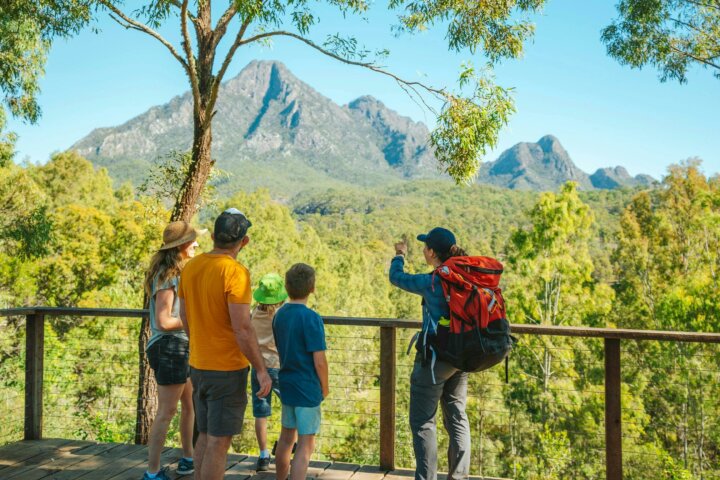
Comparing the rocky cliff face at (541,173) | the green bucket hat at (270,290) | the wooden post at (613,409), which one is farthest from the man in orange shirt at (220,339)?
the rocky cliff face at (541,173)

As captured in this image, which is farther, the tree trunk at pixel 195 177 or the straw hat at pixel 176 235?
the tree trunk at pixel 195 177

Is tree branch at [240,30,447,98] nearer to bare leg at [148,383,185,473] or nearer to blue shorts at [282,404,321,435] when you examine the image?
bare leg at [148,383,185,473]

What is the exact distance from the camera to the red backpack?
295cm

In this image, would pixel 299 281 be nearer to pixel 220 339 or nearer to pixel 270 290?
pixel 220 339

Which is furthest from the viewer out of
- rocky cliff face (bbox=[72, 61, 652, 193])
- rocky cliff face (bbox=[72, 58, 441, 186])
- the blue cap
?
rocky cliff face (bbox=[72, 61, 652, 193])

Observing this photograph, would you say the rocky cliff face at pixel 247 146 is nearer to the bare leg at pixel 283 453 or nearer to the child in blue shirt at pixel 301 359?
the bare leg at pixel 283 453

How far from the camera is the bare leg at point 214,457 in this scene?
2.86 metres

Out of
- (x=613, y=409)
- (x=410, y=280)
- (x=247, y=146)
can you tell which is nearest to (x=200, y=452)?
(x=410, y=280)

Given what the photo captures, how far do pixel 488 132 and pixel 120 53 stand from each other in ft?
51.4

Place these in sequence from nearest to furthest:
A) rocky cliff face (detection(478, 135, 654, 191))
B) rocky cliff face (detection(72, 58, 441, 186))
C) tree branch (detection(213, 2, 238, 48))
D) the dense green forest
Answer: tree branch (detection(213, 2, 238, 48)), the dense green forest, rocky cliff face (detection(72, 58, 441, 186)), rocky cliff face (detection(478, 135, 654, 191))

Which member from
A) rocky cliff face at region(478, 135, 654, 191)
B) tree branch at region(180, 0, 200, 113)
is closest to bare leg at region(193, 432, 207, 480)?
tree branch at region(180, 0, 200, 113)

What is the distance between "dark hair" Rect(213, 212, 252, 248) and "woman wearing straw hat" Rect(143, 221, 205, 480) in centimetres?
53

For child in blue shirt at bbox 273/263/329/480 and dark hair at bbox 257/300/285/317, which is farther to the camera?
dark hair at bbox 257/300/285/317

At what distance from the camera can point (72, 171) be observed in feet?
118
